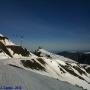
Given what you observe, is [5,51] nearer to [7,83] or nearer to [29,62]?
[29,62]

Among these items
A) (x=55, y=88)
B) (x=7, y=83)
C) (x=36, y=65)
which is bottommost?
(x=36, y=65)

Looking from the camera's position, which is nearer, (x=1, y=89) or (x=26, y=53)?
(x=1, y=89)

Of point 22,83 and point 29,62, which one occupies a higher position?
point 22,83

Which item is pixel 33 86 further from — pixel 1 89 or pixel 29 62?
pixel 29 62

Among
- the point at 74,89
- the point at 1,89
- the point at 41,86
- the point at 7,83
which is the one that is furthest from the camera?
the point at 74,89

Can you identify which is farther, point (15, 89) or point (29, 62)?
point (29, 62)

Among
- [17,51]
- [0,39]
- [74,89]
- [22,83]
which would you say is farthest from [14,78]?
[0,39]

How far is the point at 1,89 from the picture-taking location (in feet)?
66.3

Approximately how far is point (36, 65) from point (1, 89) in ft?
208

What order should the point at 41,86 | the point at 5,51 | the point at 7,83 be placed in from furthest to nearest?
the point at 5,51 < the point at 41,86 < the point at 7,83

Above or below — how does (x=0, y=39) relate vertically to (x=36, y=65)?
above

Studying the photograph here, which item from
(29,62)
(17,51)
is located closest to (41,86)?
(29,62)

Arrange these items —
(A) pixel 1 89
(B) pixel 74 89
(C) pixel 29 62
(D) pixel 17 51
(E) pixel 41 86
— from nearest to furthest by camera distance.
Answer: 1. (A) pixel 1 89
2. (E) pixel 41 86
3. (B) pixel 74 89
4. (C) pixel 29 62
5. (D) pixel 17 51

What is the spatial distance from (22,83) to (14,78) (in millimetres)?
2196
